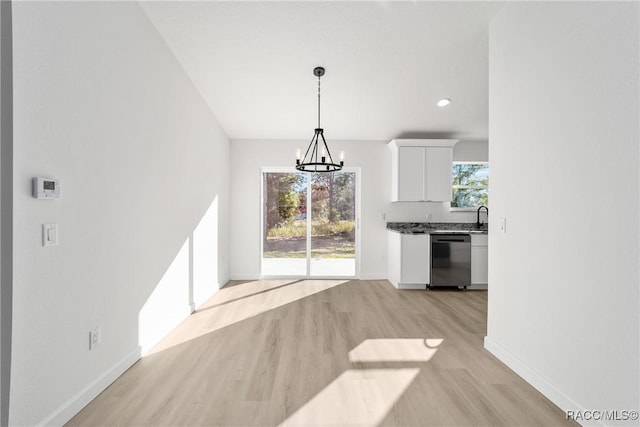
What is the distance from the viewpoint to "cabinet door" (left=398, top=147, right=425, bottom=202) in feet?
16.6

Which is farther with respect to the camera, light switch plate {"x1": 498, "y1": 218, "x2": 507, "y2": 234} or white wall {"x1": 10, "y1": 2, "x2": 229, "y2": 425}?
light switch plate {"x1": 498, "y1": 218, "x2": 507, "y2": 234}

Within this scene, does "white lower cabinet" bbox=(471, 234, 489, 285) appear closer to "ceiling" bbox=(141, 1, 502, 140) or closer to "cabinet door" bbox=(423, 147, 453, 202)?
"cabinet door" bbox=(423, 147, 453, 202)

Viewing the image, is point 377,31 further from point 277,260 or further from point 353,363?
point 277,260

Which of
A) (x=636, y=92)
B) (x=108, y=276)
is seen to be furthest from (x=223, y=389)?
(x=636, y=92)

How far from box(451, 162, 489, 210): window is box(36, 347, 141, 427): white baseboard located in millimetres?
5061

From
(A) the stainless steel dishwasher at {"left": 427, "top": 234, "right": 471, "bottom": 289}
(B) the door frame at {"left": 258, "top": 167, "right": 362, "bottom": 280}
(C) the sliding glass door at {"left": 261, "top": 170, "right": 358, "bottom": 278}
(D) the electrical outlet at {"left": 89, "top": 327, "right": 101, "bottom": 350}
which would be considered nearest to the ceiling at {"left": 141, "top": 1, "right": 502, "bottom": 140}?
(B) the door frame at {"left": 258, "top": 167, "right": 362, "bottom": 280}

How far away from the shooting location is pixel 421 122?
188 inches

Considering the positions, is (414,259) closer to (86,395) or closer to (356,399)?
(356,399)

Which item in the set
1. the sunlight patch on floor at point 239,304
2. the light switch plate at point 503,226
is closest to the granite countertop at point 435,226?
Answer: the sunlight patch on floor at point 239,304

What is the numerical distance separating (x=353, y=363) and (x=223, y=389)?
93cm

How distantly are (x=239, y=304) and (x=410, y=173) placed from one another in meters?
3.24

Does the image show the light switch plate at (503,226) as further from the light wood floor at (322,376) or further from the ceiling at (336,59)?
the ceiling at (336,59)

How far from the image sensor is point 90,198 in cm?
185

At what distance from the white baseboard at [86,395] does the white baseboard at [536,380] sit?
269 centimetres
